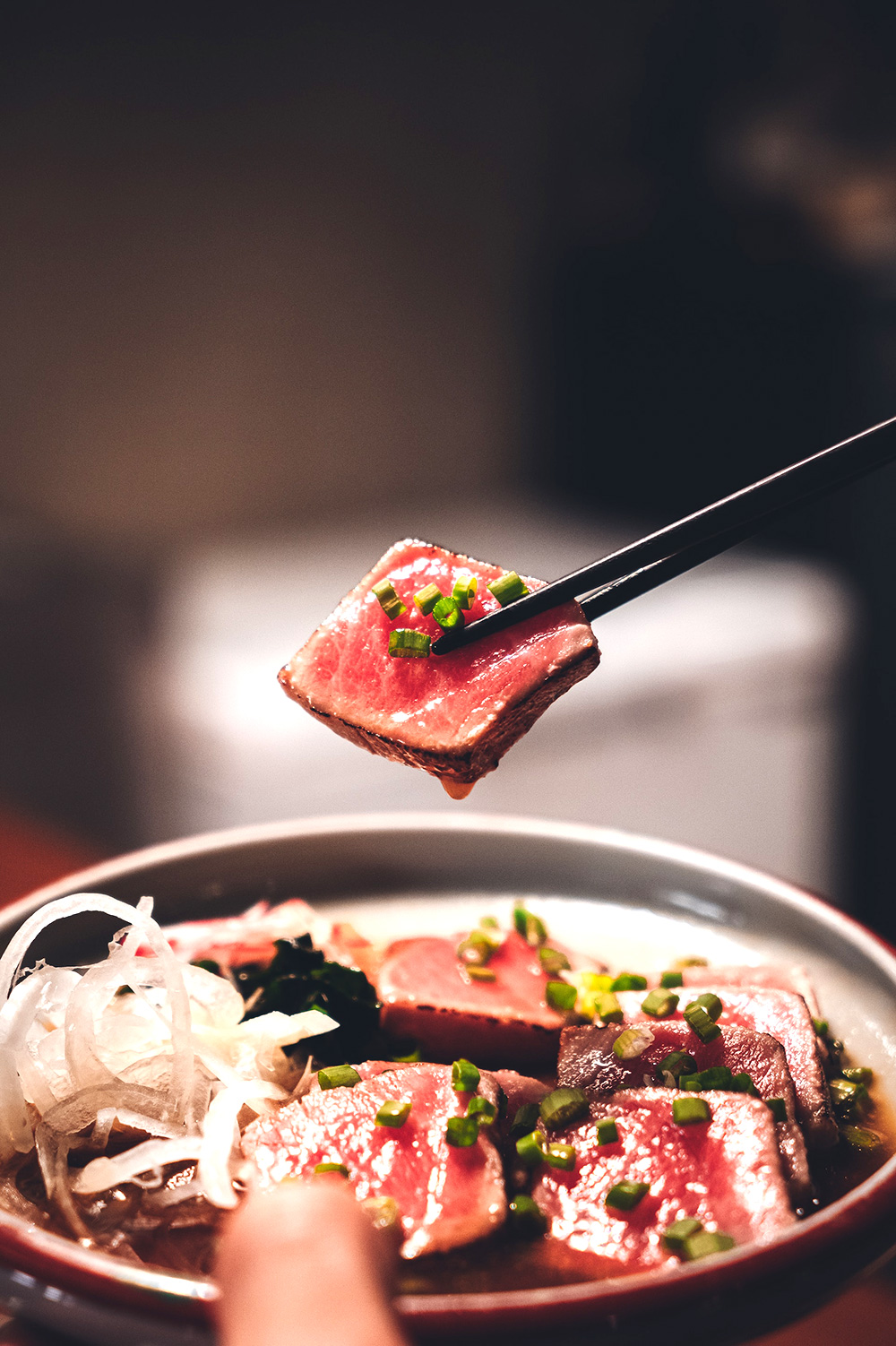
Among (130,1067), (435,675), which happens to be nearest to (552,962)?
(435,675)

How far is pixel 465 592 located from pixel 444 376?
533 centimetres

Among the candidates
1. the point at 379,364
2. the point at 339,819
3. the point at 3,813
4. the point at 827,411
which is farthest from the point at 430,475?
the point at 339,819

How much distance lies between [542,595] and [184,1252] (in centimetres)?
72

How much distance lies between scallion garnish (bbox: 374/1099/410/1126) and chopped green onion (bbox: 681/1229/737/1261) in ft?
0.96

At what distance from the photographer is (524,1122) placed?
114 centimetres

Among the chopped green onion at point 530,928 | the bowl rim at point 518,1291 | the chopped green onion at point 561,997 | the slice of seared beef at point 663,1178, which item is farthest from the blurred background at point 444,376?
the bowl rim at point 518,1291

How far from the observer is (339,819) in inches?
66.4

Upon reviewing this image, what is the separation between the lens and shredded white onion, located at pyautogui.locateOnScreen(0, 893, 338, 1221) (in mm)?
1074

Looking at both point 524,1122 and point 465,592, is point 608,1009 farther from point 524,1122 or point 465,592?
point 465,592

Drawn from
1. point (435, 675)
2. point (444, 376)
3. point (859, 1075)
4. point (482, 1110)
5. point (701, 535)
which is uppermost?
point (701, 535)

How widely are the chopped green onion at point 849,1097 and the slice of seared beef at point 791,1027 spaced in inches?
0.7

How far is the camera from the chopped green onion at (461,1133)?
106 centimetres

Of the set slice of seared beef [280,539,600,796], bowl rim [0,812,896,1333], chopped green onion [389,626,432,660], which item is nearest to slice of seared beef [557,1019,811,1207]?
bowl rim [0,812,896,1333]

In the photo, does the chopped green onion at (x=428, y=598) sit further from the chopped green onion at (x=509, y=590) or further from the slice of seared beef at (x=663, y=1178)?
the slice of seared beef at (x=663, y=1178)
